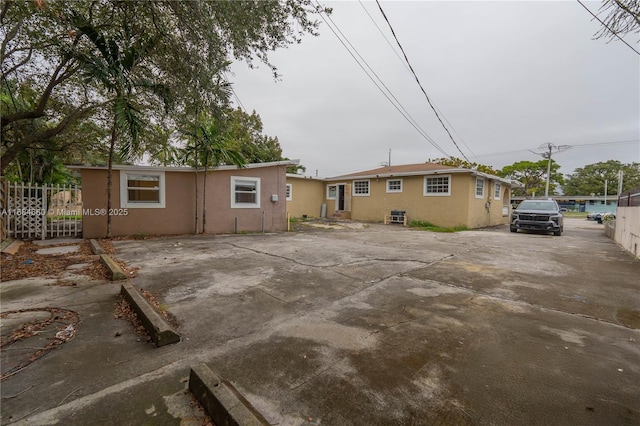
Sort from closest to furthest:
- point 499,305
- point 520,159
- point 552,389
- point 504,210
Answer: point 552,389 < point 499,305 < point 504,210 < point 520,159

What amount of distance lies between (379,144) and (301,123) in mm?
13075

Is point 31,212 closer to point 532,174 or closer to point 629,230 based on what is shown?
point 629,230

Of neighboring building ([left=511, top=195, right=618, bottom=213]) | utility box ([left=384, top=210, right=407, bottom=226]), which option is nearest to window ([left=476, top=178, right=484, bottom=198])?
utility box ([left=384, top=210, right=407, bottom=226])

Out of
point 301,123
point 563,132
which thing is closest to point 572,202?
point 563,132

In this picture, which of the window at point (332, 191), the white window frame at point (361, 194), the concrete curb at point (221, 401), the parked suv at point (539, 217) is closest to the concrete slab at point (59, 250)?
the concrete curb at point (221, 401)

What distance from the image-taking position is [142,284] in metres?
4.23

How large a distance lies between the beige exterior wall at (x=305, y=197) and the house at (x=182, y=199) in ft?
18.9

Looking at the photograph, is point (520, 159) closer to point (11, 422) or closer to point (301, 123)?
point (301, 123)

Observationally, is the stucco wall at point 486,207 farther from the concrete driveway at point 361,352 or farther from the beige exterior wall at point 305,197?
the beige exterior wall at point 305,197

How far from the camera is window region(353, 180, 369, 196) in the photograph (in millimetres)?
17844

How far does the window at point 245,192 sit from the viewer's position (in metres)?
11.0

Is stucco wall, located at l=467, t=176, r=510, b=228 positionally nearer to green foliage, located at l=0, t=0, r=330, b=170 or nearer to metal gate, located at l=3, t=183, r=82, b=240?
green foliage, located at l=0, t=0, r=330, b=170

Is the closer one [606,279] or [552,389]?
[552,389]

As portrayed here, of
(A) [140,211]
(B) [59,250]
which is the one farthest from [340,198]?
(B) [59,250]
